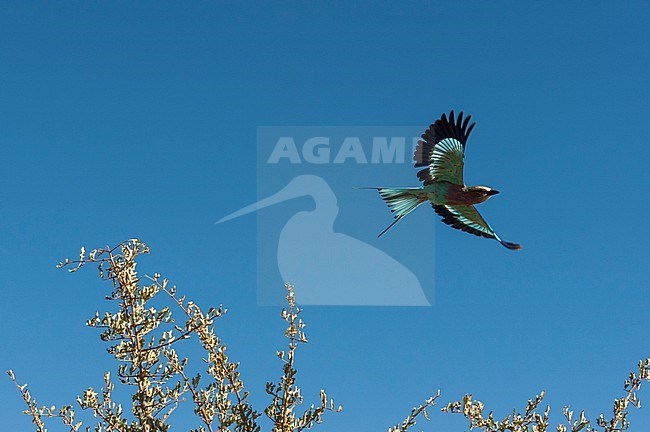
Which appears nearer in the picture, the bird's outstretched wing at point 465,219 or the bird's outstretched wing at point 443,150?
→ the bird's outstretched wing at point 443,150

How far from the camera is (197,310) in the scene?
4938 mm

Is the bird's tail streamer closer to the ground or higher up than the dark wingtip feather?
higher up

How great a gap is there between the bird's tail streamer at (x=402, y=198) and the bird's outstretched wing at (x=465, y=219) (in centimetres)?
36

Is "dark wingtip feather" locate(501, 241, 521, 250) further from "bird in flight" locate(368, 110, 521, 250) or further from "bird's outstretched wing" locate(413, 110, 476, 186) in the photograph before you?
"bird's outstretched wing" locate(413, 110, 476, 186)

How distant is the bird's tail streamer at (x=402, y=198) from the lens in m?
5.99

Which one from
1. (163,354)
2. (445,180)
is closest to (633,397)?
(445,180)

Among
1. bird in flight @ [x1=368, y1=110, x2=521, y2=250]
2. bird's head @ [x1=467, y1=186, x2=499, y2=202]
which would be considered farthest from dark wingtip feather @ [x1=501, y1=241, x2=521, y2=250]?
bird's head @ [x1=467, y1=186, x2=499, y2=202]

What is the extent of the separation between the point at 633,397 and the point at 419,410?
5.63 feet

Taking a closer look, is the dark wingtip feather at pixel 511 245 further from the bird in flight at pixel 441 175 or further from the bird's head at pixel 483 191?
the bird's head at pixel 483 191

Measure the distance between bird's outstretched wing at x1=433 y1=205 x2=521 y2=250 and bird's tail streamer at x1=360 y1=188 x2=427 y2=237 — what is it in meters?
0.36

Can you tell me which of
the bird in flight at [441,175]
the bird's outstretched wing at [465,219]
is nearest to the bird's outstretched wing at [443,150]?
the bird in flight at [441,175]

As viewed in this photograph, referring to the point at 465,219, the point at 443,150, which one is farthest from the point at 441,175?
the point at 465,219

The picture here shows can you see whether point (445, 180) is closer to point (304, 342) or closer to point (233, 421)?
point (304, 342)

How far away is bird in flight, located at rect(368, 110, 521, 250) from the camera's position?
588 cm
